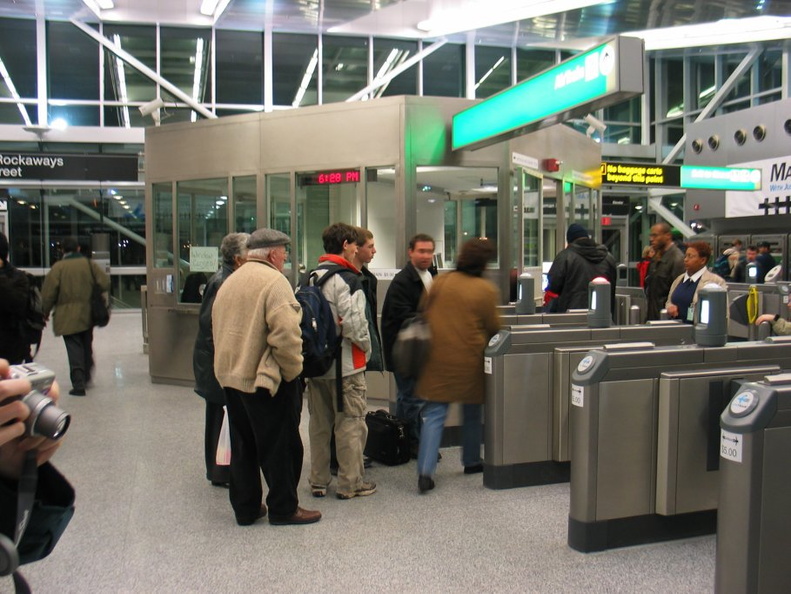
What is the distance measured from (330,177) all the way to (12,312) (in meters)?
3.52

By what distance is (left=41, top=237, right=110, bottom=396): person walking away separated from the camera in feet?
26.3

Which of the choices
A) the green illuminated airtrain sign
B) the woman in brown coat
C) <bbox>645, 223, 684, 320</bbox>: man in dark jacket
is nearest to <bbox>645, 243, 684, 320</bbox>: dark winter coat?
<bbox>645, 223, 684, 320</bbox>: man in dark jacket

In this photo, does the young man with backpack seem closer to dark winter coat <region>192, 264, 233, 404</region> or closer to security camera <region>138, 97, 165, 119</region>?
dark winter coat <region>192, 264, 233, 404</region>

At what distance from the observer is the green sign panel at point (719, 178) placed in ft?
42.9

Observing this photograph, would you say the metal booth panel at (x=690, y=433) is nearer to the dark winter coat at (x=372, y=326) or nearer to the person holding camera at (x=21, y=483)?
the dark winter coat at (x=372, y=326)

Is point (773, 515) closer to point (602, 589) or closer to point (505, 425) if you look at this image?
point (602, 589)

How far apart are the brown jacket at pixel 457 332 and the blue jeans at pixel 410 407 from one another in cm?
81

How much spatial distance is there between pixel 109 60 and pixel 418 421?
14.6 meters

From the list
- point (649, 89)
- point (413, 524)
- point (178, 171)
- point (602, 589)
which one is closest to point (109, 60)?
point (178, 171)

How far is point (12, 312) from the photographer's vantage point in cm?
524

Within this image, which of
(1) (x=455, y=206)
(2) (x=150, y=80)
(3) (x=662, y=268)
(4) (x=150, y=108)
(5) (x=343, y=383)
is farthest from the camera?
(2) (x=150, y=80)

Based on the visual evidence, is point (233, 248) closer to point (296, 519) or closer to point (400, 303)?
point (400, 303)

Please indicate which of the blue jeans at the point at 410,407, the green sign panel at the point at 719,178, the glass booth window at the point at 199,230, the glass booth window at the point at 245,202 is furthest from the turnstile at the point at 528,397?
the green sign panel at the point at 719,178

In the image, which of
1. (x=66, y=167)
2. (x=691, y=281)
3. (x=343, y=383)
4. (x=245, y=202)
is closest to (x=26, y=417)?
(x=343, y=383)
